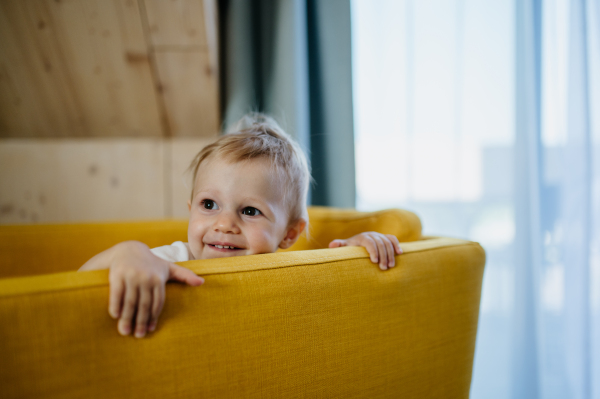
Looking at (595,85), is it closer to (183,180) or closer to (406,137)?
(406,137)

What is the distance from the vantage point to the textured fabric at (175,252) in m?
0.81

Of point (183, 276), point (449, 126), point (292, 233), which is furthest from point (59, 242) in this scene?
point (449, 126)

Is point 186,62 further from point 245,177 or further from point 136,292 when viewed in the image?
point 136,292

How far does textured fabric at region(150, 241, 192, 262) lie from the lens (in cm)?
81

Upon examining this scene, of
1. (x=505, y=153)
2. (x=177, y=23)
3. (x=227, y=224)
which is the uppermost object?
(x=177, y=23)

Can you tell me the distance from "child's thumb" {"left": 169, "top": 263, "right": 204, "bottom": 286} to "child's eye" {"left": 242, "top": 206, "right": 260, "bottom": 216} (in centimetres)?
36

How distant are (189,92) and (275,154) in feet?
3.01

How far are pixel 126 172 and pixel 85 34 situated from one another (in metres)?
0.57

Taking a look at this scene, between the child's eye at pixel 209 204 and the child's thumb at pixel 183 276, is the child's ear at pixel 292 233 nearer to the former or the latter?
the child's eye at pixel 209 204

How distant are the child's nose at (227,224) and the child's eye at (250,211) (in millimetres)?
37

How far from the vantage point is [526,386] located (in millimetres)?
1172

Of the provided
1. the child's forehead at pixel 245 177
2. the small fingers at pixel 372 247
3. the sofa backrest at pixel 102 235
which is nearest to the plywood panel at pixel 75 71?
the sofa backrest at pixel 102 235

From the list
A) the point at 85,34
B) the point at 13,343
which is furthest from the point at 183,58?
the point at 13,343

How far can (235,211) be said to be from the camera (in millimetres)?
804
